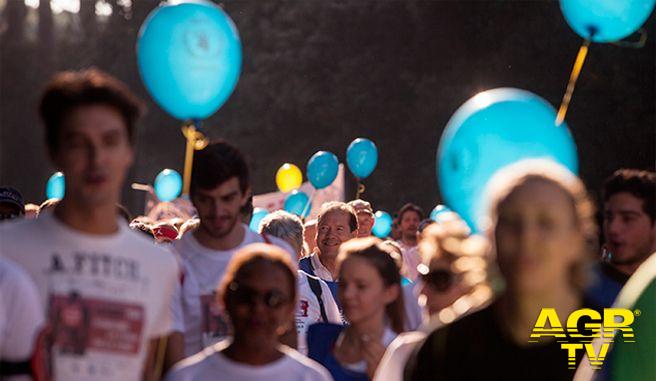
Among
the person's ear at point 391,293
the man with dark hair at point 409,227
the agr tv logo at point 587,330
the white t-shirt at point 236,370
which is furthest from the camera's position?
the man with dark hair at point 409,227

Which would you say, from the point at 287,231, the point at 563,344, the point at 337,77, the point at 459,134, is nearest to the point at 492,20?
the point at 337,77

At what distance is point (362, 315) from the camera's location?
16.6 ft

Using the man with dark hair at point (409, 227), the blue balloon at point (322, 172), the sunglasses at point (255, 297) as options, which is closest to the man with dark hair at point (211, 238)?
the sunglasses at point (255, 297)

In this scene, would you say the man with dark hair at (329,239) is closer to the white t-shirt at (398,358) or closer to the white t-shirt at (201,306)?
the white t-shirt at (201,306)

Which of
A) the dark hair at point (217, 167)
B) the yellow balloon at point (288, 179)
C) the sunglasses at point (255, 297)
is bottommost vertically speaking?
the sunglasses at point (255, 297)

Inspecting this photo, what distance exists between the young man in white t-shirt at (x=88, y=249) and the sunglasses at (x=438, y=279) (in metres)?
0.96

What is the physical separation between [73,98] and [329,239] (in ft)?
12.7

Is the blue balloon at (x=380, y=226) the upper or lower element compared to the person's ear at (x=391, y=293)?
upper

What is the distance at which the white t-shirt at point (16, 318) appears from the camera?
3367mm

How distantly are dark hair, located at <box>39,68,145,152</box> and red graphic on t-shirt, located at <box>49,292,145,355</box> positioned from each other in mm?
492

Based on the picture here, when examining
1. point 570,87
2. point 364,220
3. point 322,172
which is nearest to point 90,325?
point 570,87

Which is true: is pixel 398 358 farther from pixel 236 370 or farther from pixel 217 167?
pixel 217 167

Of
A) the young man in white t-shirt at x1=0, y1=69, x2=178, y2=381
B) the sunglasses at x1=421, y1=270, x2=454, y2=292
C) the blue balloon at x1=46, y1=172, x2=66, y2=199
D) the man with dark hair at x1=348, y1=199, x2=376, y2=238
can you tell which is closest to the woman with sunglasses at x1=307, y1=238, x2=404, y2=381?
the sunglasses at x1=421, y1=270, x2=454, y2=292

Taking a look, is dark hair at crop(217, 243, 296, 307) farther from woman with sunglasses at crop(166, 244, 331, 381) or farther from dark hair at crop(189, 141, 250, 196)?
dark hair at crop(189, 141, 250, 196)
